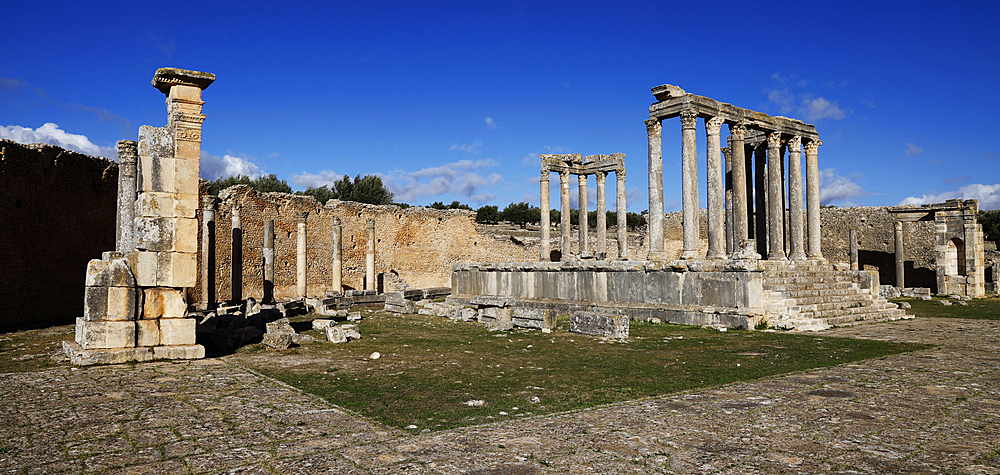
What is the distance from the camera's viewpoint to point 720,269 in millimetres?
14273

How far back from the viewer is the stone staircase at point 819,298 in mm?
13633

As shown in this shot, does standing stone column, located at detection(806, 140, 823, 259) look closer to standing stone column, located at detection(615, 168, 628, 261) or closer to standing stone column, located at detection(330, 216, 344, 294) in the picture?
standing stone column, located at detection(615, 168, 628, 261)

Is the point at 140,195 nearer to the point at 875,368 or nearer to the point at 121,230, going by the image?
the point at 121,230

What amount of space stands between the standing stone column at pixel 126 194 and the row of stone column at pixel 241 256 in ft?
17.6

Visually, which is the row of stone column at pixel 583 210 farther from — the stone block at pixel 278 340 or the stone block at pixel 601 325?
the stone block at pixel 278 340

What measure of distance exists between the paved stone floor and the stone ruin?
24.8 metres

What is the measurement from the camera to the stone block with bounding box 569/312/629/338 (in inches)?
465

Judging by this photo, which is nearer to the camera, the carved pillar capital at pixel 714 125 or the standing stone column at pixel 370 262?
the carved pillar capital at pixel 714 125

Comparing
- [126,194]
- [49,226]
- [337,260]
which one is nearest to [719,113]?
[126,194]

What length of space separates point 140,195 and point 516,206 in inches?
2129

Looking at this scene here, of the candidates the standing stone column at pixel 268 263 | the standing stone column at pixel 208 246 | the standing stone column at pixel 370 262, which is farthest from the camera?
the standing stone column at pixel 370 262

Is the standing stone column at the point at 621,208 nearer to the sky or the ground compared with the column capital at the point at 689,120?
nearer to the ground

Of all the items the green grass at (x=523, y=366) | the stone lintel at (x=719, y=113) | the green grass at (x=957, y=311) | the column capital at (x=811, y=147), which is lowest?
the green grass at (x=957, y=311)

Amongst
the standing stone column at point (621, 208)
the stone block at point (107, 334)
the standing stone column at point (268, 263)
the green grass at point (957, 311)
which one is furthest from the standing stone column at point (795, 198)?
the stone block at point (107, 334)
